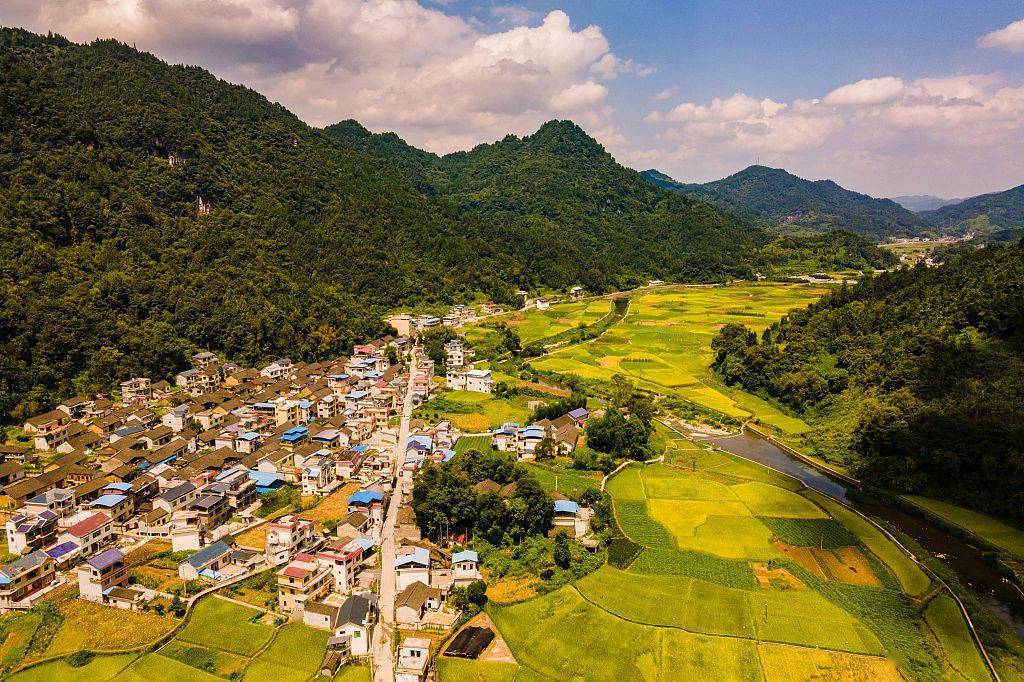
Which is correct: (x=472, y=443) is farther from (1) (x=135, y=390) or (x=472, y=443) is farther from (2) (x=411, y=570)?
(1) (x=135, y=390)

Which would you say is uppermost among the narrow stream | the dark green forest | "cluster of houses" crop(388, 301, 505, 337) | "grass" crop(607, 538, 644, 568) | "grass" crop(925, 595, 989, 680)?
the dark green forest

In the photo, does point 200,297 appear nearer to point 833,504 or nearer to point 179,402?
point 179,402

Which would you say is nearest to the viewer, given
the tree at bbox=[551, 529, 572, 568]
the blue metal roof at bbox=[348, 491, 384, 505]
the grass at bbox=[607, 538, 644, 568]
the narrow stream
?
the narrow stream

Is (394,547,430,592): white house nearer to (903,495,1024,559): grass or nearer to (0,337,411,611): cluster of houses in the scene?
(0,337,411,611): cluster of houses

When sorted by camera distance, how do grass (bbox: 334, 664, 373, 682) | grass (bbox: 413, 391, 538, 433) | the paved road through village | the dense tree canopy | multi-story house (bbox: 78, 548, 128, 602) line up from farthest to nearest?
grass (bbox: 413, 391, 538, 433) → the dense tree canopy → multi-story house (bbox: 78, 548, 128, 602) → the paved road through village → grass (bbox: 334, 664, 373, 682)

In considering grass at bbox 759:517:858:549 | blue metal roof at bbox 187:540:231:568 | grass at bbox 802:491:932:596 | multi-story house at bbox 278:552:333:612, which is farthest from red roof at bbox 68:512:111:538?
grass at bbox 802:491:932:596

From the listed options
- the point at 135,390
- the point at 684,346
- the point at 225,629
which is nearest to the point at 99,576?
the point at 225,629
